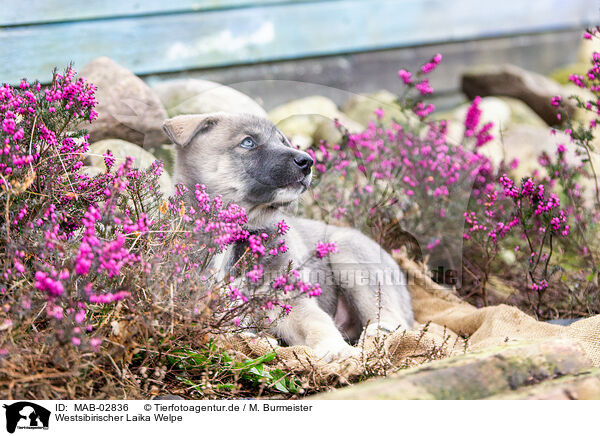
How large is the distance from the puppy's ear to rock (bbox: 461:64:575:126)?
661 centimetres

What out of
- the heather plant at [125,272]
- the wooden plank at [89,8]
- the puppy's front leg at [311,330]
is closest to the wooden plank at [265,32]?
the wooden plank at [89,8]

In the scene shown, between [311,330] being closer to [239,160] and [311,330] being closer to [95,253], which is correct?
[239,160]

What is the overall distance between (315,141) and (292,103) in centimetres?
203

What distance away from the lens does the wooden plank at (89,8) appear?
518 centimetres

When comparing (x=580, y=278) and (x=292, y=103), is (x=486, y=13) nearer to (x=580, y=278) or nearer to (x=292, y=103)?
(x=292, y=103)

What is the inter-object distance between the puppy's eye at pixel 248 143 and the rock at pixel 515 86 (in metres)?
6.51

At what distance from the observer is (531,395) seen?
2439 millimetres

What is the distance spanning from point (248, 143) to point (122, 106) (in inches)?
56.7

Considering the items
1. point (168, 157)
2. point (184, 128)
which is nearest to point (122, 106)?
point (168, 157)

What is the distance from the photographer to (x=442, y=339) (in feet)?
11.8

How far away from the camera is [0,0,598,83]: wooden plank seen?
17.4ft

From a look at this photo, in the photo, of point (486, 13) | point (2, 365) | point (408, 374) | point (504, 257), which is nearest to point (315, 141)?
point (504, 257)
